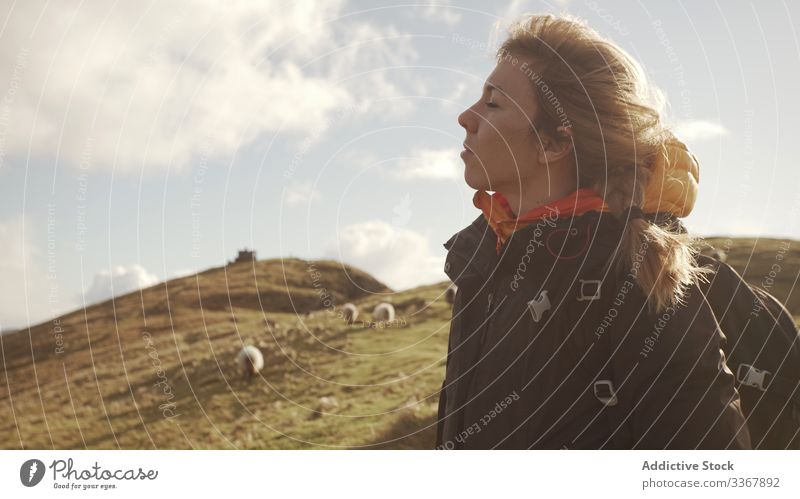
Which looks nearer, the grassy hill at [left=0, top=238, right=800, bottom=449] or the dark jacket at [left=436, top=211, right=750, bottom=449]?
the dark jacket at [left=436, top=211, right=750, bottom=449]

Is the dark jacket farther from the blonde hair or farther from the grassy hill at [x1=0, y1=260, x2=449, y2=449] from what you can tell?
the grassy hill at [x1=0, y1=260, x2=449, y2=449]

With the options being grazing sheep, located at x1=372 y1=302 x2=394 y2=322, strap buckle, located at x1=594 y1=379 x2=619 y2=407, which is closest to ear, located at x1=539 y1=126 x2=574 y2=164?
strap buckle, located at x1=594 y1=379 x2=619 y2=407

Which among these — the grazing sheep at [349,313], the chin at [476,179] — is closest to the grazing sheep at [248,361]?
the grazing sheep at [349,313]

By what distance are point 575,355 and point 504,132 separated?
125 cm

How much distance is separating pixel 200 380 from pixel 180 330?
4.10m

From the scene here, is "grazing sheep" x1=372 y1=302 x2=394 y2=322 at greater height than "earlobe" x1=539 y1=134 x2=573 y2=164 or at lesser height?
lesser

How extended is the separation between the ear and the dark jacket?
1.32 ft

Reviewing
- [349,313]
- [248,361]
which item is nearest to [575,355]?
[248,361]

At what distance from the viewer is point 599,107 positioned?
321 centimetres

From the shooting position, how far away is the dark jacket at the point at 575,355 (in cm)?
261

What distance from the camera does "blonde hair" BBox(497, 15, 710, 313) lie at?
312cm

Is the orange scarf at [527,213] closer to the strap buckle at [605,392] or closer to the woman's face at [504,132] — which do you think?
the woman's face at [504,132]
